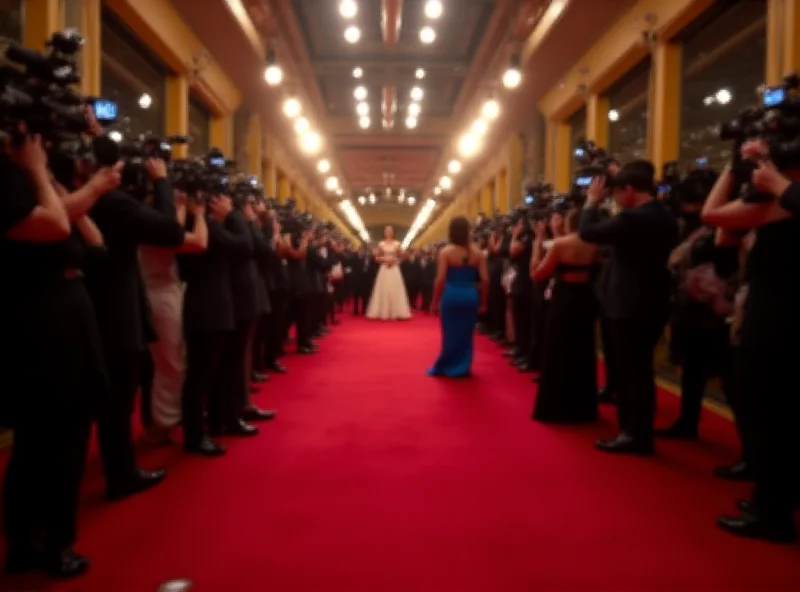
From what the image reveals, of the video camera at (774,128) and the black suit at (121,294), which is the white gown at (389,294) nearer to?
the black suit at (121,294)

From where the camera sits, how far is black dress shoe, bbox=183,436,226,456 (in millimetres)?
3883

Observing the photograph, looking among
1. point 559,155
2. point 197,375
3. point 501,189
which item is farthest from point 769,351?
point 501,189

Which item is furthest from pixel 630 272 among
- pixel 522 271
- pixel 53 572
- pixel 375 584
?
pixel 522 271

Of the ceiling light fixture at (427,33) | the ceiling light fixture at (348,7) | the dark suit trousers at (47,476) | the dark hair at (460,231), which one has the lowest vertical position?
the dark suit trousers at (47,476)

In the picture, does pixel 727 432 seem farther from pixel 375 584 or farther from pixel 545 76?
pixel 545 76

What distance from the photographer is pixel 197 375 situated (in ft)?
12.3

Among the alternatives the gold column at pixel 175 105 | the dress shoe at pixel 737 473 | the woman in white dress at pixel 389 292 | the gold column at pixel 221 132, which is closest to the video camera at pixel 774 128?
the dress shoe at pixel 737 473

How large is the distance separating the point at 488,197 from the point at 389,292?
566 centimetres

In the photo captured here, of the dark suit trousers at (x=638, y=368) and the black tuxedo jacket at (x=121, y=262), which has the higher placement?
the black tuxedo jacket at (x=121, y=262)

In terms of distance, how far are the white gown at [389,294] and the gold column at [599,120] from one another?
585 cm

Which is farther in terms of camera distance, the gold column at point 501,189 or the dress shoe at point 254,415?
the gold column at point 501,189

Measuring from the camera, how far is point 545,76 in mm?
10305

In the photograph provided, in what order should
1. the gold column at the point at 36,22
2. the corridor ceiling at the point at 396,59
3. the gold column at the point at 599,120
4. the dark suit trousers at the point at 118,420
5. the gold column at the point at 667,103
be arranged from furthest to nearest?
the gold column at the point at 599,120, the corridor ceiling at the point at 396,59, the gold column at the point at 667,103, the gold column at the point at 36,22, the dark suit trousers at the point at 118,420

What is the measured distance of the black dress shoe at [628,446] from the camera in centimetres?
403
